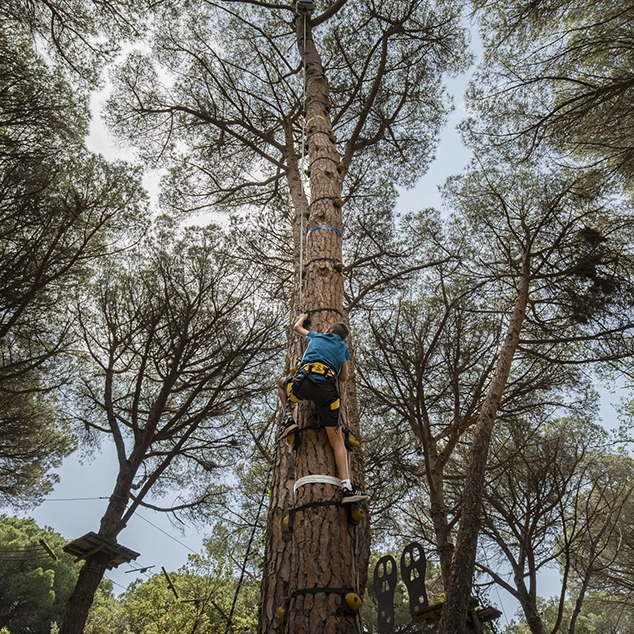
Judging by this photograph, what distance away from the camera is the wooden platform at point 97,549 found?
5.30 metres

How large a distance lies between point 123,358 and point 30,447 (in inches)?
111

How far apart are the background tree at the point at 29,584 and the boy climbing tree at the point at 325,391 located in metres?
16.7

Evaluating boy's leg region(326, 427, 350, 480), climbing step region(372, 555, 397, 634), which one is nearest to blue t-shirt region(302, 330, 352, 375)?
boy's leg region(326, 427, 350, 480)

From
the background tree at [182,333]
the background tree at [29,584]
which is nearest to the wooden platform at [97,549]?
the background tree at [182,333]

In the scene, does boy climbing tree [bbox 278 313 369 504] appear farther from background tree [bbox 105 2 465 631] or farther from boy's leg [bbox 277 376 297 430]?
background tree [bbox 105 2 465 631]

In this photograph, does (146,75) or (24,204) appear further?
(146,75)

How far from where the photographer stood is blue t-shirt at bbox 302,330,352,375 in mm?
2754

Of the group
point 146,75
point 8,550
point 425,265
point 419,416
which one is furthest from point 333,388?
point 8,550

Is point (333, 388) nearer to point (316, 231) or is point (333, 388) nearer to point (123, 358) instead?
point (316, 231)

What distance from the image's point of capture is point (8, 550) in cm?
1634

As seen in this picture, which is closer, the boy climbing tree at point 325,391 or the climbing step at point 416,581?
the boy climbing tree at point 325,391

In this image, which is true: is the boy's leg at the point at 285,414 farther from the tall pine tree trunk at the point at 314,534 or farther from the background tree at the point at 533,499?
the background tree at the point at 533,499

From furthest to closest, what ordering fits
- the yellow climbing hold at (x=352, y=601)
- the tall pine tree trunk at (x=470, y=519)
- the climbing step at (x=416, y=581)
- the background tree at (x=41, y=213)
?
the background tree at (x=41, y=213) → the climbing step at (x=416, y=581) → the tall pine tree trunk at (x=470, y=519) → the yellow climbing hold at (x=352, y=601)

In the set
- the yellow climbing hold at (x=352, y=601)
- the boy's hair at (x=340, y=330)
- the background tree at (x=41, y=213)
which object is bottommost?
the yellow climbing hold at (x=352, y=601)
